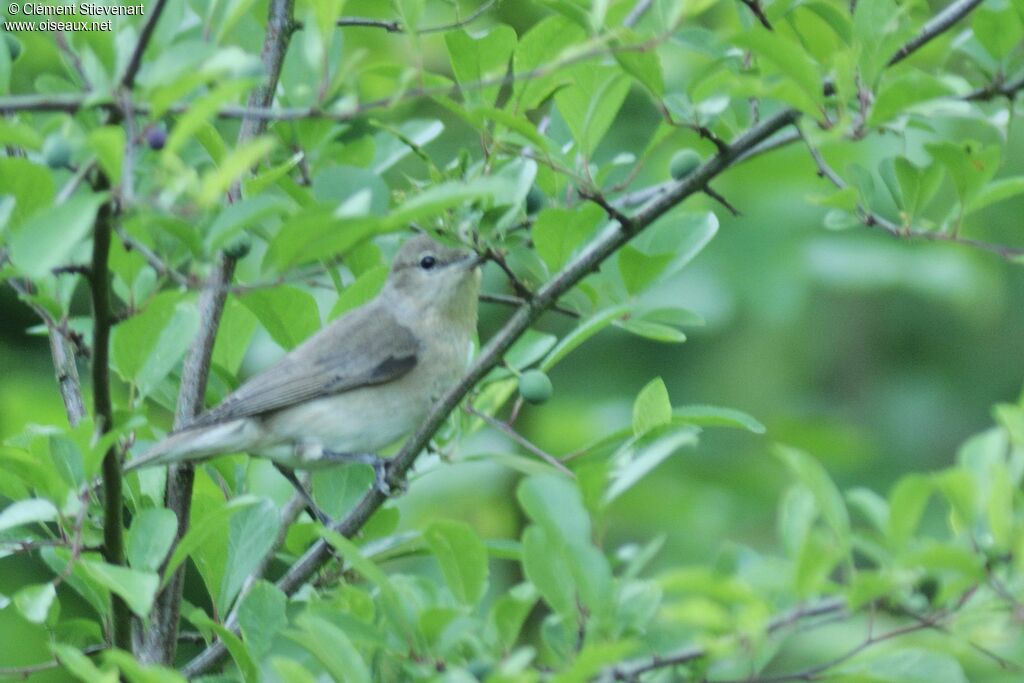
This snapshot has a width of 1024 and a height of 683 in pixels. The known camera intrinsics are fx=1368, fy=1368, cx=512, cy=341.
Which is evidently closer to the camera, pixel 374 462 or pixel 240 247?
pixel 240 247

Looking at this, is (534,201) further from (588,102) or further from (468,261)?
(468,261)

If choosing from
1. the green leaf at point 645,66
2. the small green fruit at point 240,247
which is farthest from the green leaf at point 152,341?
the green leaf at point 645,66

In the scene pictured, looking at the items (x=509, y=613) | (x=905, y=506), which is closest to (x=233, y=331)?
(x=509, y=613)

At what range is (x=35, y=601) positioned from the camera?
2465 mm

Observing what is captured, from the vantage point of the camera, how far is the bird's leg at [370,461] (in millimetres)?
3004

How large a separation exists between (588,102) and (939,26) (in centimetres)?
72

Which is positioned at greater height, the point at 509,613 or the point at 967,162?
the point at 967,162

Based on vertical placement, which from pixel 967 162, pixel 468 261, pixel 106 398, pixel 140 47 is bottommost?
pixel 468 261

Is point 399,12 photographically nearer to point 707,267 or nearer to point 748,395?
point 707,267

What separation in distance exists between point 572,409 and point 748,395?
1.82 m

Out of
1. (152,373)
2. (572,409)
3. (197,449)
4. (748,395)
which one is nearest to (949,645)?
(152,373)

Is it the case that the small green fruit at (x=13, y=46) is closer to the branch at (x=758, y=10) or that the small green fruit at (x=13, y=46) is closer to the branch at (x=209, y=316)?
the branch at (x=209, y=316)

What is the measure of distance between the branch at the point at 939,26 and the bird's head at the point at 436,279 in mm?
2004

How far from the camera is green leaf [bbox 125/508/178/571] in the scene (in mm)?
2506
